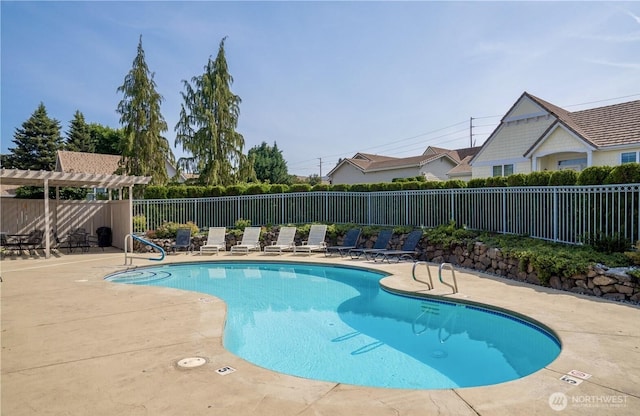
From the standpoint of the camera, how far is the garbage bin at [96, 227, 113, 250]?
16.7m

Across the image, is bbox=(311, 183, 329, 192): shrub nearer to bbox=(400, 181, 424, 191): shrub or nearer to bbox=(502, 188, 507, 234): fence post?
bbox=(400, 181, 424, 191): shrub

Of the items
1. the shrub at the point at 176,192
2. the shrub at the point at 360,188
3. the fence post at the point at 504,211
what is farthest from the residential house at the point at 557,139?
the shrub at the point at 176,192

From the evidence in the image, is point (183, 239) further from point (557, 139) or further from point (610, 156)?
point (610, 156)

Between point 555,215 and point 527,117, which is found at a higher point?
point 527,117

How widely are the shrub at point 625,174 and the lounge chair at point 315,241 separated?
881 centimetres

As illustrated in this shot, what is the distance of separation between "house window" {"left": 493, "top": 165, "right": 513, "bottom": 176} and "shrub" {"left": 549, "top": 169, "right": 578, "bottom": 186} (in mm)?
10885

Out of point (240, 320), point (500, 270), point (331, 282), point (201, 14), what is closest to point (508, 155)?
point (500, 270)

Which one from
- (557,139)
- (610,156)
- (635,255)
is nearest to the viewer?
(635,255)

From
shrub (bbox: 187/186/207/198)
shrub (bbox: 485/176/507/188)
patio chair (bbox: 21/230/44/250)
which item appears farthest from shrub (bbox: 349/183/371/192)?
patio chair (bbox: 21/230/44/250)

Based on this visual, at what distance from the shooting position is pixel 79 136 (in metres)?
40.1

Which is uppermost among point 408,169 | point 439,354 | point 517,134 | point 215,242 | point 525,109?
point 525,109

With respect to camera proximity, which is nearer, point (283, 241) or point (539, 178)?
point (539, 178)

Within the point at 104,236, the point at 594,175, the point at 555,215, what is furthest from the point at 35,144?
the point at 594,175

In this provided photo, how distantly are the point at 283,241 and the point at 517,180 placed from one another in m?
8.40
